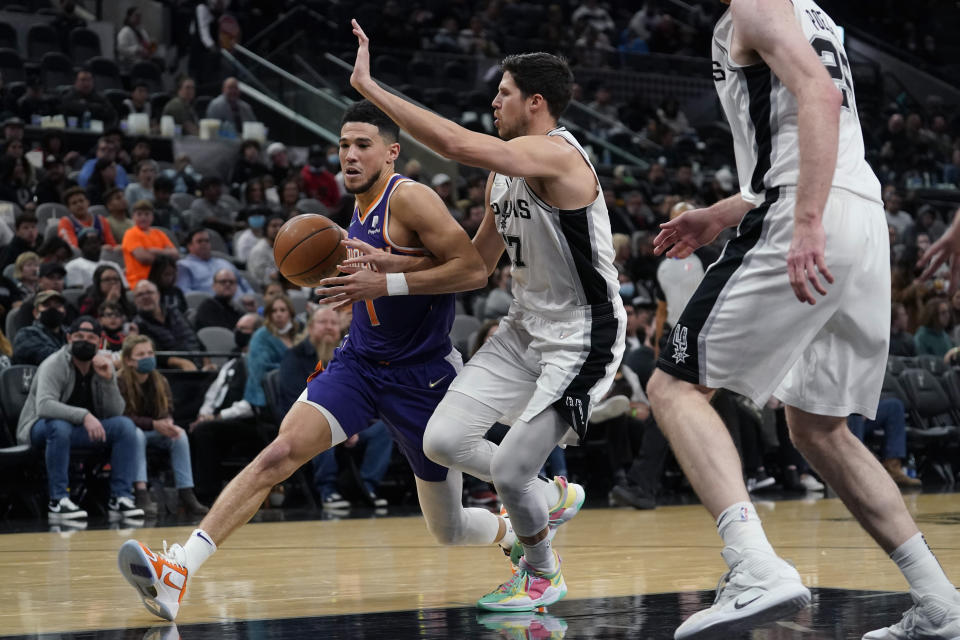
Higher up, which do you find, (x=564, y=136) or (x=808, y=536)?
(x=564, y=136)

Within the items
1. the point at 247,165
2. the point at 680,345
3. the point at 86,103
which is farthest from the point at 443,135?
the point at 86,103

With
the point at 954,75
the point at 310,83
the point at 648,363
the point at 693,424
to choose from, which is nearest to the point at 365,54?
the point at 693,424

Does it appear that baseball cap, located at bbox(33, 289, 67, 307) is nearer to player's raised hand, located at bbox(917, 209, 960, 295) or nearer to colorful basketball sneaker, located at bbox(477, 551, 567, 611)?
colorful basketball sneaker, located at bbox(477, 551, 567, 611)

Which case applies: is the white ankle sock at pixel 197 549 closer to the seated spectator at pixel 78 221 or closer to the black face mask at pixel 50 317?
the black face mask at pixel 50 317

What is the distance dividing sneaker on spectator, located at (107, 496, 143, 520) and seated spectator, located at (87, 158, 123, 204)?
16.1 ft

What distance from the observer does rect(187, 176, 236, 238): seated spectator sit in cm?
1255

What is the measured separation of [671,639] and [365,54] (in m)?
1.88

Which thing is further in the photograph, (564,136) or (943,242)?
(564,136)

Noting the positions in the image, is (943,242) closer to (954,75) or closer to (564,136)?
(564,136)

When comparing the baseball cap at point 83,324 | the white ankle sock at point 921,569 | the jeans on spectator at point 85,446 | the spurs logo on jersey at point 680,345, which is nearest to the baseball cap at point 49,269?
the baseball cap at point 83,324

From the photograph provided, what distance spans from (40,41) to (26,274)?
7321 mm

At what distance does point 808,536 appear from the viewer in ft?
22.4

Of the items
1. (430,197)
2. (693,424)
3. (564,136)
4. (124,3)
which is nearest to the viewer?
(693,424)

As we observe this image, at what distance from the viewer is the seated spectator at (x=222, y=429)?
902 cm
